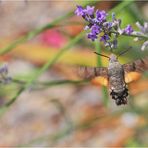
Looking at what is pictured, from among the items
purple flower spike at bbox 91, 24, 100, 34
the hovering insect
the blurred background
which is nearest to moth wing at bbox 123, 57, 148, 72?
the hovering insect

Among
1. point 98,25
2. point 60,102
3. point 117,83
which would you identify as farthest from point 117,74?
point 60,102

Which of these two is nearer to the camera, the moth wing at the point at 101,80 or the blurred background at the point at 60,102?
the moth wing at the point at 101,80

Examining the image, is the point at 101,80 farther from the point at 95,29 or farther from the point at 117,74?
the point at 95,29

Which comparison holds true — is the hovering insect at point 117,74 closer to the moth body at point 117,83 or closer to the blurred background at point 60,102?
the moth body at point 117,83

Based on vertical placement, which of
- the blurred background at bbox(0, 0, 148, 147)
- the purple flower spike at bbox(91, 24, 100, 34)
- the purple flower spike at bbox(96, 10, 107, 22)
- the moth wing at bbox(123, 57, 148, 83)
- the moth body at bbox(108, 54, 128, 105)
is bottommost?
the moth body at bbox(108, 54, 128, 105)

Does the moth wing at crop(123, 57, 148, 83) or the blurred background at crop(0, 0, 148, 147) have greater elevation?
the blurred background at crop(0, 0, 148, 147)

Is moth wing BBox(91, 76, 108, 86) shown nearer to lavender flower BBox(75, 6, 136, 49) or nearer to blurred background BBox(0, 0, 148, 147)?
lavender flower BBox(75, 6, 136, 49)

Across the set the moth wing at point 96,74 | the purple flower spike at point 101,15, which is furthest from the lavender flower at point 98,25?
the moth wing at point 96,74
